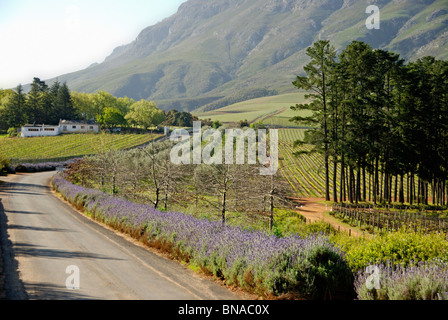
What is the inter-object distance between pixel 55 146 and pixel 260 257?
91.9 m

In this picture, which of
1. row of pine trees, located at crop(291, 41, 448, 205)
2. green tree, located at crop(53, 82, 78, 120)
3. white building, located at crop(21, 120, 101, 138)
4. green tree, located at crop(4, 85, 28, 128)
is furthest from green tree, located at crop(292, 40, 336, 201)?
green tree, located at crop(4, 85, 28, 128)

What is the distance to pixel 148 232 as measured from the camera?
13.8m

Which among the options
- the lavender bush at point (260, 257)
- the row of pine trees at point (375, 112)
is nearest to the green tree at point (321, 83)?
the row of pine trees at point (375, 112)

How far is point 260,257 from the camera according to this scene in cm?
817

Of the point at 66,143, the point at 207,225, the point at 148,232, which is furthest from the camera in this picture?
the point at 66,143

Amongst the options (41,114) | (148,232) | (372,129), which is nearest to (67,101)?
(41,114)

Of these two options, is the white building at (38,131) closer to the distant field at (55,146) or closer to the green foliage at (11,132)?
the green foliage at (11,132)

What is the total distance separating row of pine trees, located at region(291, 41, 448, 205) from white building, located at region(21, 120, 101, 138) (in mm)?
92922

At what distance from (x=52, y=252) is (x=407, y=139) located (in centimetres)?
4101

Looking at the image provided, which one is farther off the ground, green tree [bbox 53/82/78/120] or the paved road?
green tree [bbox 53/82/78/120]

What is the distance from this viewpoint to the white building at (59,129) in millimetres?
105188

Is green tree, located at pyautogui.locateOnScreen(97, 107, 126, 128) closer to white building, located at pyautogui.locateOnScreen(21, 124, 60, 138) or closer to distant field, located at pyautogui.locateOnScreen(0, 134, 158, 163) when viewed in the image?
white building, located at pyautogui.locateOnScreen(21, 124, 60, 138)

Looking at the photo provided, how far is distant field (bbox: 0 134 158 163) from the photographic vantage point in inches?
3088
